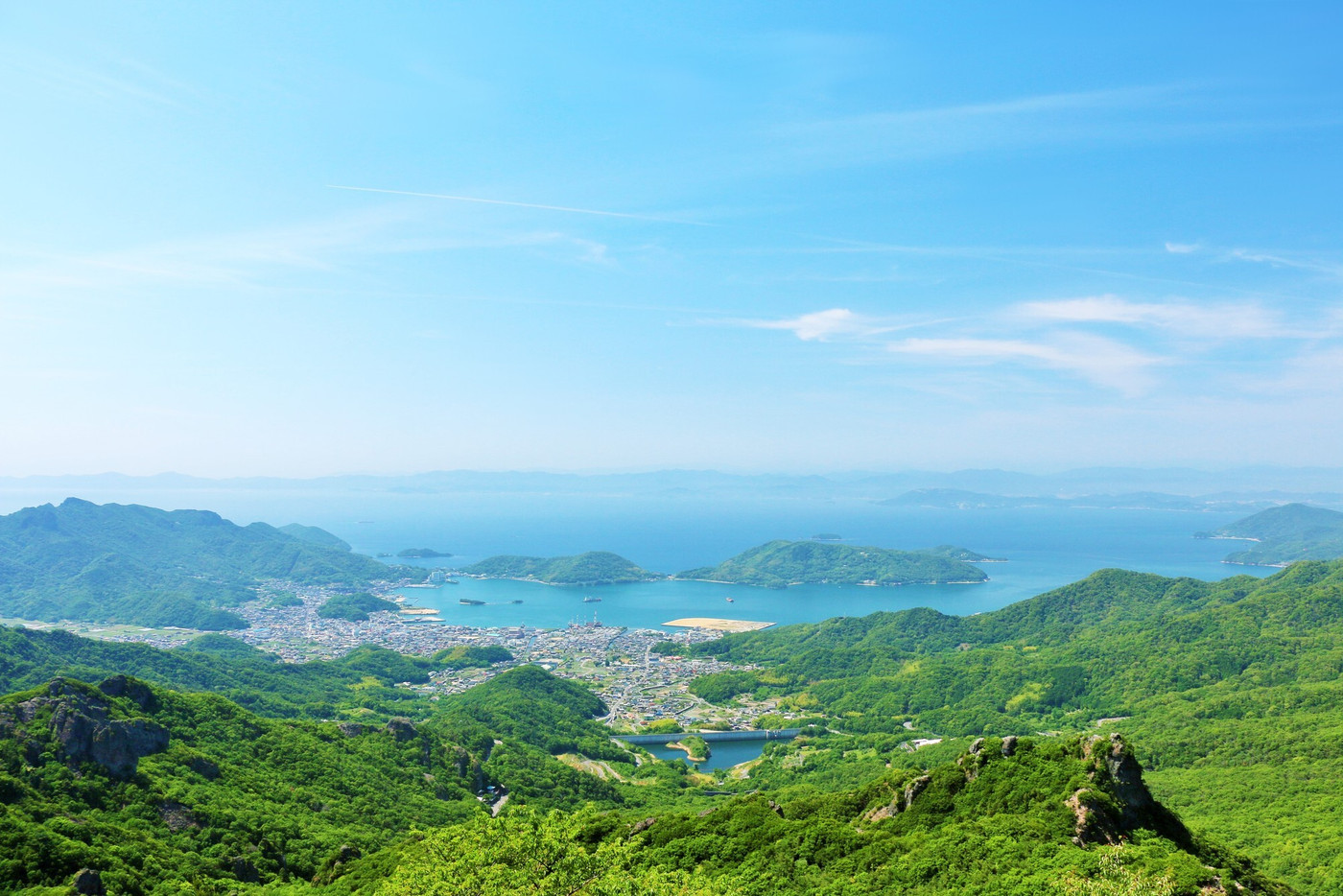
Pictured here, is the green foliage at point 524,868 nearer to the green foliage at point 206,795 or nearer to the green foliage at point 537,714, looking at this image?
the green foliage at point 206,795

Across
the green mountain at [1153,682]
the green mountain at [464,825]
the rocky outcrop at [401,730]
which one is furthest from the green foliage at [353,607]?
the green mountain at [464,825]

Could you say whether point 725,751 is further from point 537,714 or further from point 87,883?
point 87,883

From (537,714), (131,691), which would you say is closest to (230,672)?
(537,714)

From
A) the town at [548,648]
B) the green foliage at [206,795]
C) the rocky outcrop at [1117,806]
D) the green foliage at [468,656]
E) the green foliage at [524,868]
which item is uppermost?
the green foliage at [524,868]

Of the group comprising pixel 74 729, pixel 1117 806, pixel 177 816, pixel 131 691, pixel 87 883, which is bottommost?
pixel 177 816

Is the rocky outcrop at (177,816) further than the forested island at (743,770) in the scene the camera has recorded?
Yes

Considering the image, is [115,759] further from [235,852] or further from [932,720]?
[932,720]
